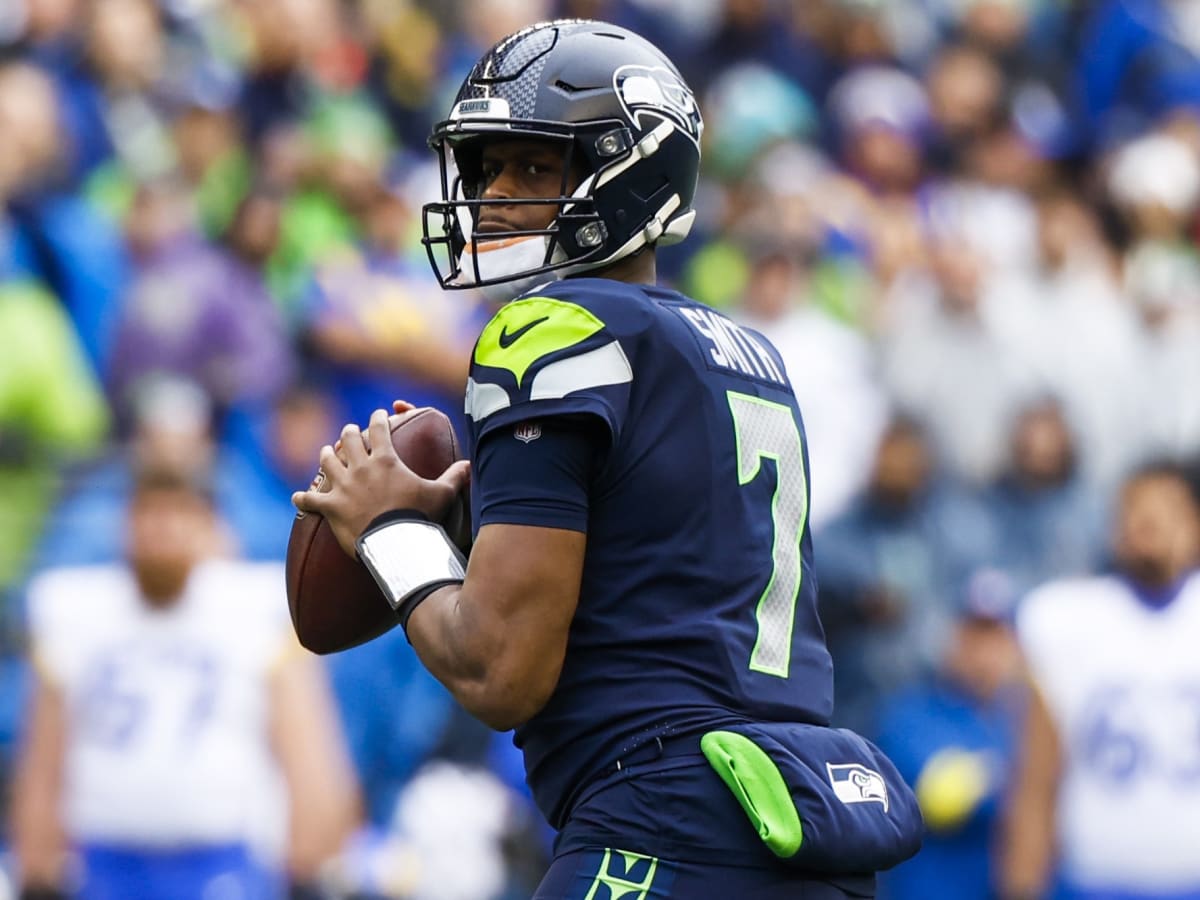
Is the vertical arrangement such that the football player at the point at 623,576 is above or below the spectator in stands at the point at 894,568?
above

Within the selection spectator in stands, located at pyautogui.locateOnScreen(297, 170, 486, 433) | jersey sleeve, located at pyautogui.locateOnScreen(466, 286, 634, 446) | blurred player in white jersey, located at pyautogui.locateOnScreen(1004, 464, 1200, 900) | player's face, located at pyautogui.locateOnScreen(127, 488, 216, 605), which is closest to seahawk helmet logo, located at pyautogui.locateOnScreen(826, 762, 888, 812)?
jersey sleeve, located at pyautogui.locateOnScreen(466, 286, 634, 446)

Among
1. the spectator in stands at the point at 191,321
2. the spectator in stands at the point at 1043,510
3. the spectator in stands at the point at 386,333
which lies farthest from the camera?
the spectator in stands at the point at 1043,510

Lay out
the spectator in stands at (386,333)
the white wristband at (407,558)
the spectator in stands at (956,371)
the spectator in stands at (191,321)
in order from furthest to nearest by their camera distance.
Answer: the spectator in stands at (956,371) → the spectator in stands at (386,333) → the spectator in stands at (191,321) → the white wristband at (407,558)

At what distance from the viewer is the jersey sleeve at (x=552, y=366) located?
8.96 feet

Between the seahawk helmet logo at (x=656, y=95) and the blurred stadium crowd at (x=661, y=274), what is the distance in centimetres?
370

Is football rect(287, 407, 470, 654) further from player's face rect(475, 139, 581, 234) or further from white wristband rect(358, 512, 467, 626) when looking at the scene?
player's face rect(475, 139, 581, 234)

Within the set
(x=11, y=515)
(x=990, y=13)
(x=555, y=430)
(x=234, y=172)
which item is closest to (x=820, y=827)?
(x=555, y=430)

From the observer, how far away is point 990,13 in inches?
409

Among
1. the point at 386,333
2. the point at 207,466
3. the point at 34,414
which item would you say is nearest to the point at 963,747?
the point at 386,333

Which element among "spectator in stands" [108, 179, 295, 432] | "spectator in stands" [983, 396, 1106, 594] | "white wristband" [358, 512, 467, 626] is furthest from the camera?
"spectator in stands" [983, 396, 1106, 594]

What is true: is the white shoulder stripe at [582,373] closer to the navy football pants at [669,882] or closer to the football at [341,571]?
the football at [341,571]

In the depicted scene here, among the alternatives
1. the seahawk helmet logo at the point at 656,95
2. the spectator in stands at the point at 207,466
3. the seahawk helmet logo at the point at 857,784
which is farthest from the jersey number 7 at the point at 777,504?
the spectator in stands at the point at 207,466

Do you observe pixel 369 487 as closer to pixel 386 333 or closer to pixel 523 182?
pixel 523 182

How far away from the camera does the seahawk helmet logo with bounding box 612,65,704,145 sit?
308 cm
